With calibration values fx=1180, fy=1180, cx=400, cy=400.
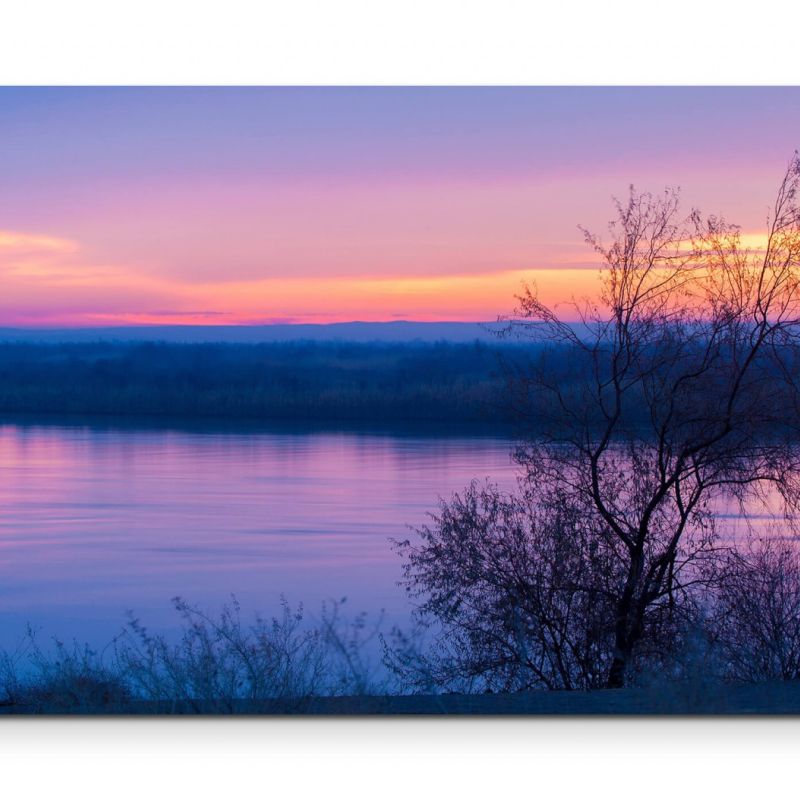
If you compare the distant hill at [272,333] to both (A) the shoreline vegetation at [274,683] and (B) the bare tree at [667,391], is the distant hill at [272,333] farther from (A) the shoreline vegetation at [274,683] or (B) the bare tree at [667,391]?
(A) the shoreline vegetation at [274,683]

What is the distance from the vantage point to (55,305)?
32.1ft

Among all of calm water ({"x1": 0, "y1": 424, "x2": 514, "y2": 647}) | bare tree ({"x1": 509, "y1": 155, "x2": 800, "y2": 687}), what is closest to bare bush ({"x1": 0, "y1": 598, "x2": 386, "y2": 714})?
calm water ({"x1": 0, "y1": 424, "x2": 514, "y2": 647})

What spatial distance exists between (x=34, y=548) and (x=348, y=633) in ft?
15.0

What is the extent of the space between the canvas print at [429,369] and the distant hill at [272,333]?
1.1 inches

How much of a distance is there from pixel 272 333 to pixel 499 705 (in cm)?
433

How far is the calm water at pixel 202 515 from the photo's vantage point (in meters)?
9.88

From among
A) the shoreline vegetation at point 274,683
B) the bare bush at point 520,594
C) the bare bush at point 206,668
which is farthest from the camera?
the bare bush at point 520,594

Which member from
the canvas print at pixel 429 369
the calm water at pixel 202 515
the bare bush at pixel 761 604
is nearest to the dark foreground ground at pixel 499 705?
the canvas print at pixel 429 369

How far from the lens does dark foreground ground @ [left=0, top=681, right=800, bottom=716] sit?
6371 mm

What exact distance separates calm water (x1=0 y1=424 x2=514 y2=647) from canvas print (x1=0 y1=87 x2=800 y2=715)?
0.20 ft

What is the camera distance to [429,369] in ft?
32.8

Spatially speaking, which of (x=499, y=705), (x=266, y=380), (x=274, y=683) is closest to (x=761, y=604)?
(x=499, y=705)

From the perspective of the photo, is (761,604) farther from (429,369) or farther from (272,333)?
(272,333)

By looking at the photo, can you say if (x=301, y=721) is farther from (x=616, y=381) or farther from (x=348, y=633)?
(x=616, y=381)
